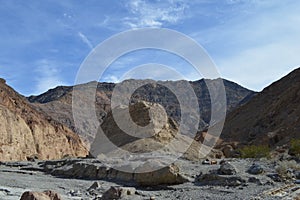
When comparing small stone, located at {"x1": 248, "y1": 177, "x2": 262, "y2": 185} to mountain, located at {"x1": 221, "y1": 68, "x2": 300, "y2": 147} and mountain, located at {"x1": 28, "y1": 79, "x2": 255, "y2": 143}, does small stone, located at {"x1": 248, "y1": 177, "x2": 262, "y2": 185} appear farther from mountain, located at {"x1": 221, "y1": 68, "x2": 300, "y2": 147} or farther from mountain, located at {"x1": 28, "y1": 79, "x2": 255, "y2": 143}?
mountain, located at {"x1": 28, "y1": 79, "x2": 255, "y2": 143}

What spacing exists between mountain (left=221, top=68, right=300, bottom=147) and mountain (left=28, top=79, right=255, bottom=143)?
28.4m

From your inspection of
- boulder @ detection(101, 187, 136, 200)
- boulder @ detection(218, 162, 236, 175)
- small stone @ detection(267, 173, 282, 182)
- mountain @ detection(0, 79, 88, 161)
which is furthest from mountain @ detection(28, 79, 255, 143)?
boulder @ detection(101, 187, 136, 200)

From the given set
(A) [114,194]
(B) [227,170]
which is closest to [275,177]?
(B) [227,170]

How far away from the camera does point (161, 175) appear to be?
22438mm

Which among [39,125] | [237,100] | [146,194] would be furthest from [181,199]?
[237,100]

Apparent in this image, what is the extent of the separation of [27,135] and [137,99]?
2187 inches

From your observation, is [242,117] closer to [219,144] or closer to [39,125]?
[219,144]

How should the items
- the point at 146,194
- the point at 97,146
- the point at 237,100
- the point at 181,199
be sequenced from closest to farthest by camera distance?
1. the point at 181,199
2. the point at 146,194
3. the point at 97,146
4. the point at 237,100

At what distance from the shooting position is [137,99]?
12056cm

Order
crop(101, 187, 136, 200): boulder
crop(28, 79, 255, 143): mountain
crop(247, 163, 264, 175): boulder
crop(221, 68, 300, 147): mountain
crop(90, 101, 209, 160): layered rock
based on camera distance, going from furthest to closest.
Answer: crop(28, 79, 255, 143): mountain < crop(221, 68, 300, 147): mountain < crop(90, 101, 209, 160): layered rock < crop(247, 163, 264, 175): boulder < crop(101, 187, 136, 200): boulder

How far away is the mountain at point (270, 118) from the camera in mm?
52719

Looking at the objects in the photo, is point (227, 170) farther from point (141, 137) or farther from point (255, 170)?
point (141, 137)

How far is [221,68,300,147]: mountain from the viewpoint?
173ft

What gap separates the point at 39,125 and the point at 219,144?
34131 millimetres
